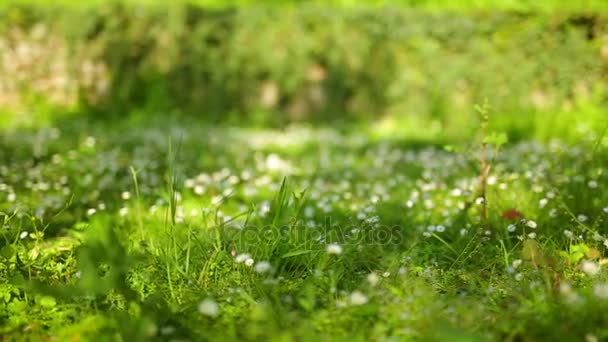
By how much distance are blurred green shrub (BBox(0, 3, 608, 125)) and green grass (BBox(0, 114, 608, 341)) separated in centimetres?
311

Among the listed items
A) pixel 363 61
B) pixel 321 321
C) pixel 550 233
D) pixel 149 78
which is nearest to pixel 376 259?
pixel 321 321

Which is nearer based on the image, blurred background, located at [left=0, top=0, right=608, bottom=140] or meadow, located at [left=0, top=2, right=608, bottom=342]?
meadow, located at [left=0, top=2, right=608, bottom=342]

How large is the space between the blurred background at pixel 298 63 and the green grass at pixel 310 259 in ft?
10.2

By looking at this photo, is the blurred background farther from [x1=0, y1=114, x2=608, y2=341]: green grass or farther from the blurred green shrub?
[x1=0, y1=114, x2=608, y2=341]: green grass

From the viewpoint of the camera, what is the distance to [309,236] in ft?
9.95

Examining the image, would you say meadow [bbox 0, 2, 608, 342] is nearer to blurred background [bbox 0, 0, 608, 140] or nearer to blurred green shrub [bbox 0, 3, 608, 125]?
blurred background [bbox 0, 0, 608, 140]

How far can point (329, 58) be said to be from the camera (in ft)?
27.8

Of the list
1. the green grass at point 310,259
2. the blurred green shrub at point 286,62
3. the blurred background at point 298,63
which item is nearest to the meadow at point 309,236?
the green grass at point 310,259

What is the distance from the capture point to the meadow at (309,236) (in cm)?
207

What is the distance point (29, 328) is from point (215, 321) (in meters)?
0.71

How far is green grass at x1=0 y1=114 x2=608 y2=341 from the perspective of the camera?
2.04 metres

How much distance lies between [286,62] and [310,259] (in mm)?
6186

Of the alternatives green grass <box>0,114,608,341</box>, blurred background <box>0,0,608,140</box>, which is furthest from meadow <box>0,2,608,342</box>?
blurred background <box>0,0,608,140</box>

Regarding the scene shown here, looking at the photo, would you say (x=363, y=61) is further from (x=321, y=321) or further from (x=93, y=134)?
(x=321, y=321)
